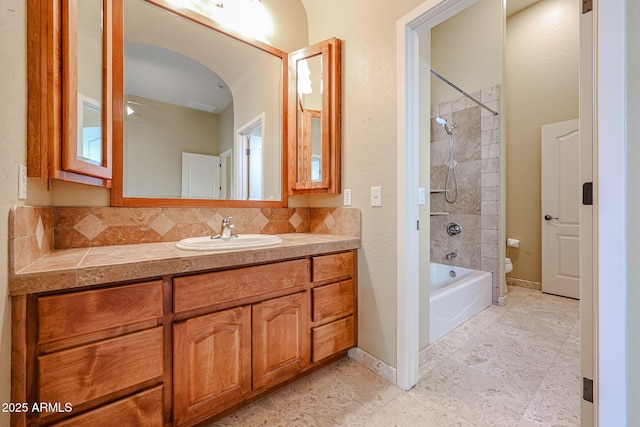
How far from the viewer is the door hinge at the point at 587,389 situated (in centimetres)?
96

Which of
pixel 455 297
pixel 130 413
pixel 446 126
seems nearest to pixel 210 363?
pixel 130 413

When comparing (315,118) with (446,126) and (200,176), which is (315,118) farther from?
(446,126)

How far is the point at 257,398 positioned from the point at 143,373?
66 cm

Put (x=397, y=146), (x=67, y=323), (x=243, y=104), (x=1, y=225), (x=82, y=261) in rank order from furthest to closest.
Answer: (x=243, y=104)
(x=397, y=146)
(x=82, y=261)
(x=67, y=323)
(x=1, y=225)

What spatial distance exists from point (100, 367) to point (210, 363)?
0.40 meters

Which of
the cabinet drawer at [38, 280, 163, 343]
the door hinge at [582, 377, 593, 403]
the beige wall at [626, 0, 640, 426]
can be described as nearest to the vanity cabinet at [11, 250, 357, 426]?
the cabinet drawer at [38, 280, 163, 343]

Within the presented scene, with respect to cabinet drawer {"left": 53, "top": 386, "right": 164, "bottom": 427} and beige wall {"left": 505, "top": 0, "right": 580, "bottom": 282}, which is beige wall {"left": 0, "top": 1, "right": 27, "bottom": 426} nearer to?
cabinet drawer {"left": 53, "top": 386, "right": 164, "bottom": 427}

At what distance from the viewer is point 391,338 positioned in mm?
1603

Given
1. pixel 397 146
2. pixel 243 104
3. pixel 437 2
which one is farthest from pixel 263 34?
pixel 397 146

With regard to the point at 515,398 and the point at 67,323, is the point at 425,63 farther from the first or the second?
the point at 67,323

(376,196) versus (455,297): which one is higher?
(376,196)

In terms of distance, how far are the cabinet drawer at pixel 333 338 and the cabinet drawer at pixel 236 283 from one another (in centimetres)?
35

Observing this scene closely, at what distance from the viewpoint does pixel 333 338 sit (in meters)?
1.65

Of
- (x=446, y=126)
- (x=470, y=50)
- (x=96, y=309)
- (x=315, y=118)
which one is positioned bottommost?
(x=96, y=309)
